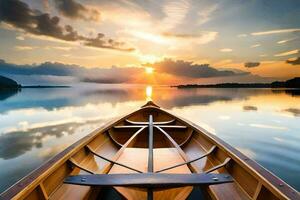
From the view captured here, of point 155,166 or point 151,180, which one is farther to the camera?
point 155,166

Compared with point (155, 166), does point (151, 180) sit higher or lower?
higher

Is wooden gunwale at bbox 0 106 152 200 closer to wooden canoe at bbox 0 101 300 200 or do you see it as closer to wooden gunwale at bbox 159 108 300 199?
wooden canoe at bbox 0 101 300 200

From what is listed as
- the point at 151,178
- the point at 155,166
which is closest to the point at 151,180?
the point at 151,178

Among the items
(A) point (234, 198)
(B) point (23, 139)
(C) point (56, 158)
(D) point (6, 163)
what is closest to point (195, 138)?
(A) point (234, 198)

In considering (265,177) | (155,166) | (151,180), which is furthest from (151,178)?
(155,166)

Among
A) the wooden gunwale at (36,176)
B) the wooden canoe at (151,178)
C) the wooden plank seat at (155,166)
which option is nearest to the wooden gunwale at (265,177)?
the wooden canoe at (151,178)

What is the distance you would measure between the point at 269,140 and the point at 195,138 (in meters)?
5.87

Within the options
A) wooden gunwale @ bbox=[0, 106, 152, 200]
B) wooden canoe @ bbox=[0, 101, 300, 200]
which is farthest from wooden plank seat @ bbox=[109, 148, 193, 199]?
wooden gunwale @ bbox=[0, 106, 152, 200]

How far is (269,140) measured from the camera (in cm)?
976

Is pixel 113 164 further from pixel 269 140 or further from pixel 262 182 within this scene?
pixel 269 140

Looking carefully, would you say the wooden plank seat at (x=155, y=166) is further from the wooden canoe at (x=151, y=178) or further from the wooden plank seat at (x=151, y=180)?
the wooden plank seat at (x=151, y=180)

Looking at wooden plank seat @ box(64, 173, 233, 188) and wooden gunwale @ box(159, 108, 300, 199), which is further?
wooden plank seat @ box(64, 173, 233, 188)

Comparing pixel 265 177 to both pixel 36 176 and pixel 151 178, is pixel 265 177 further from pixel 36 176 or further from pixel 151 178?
pixel 36 176

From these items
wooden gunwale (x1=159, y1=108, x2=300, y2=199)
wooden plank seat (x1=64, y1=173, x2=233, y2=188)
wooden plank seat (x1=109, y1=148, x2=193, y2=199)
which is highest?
wooden gunwale (x1=159, y1=108, x2=300, y2=199)
